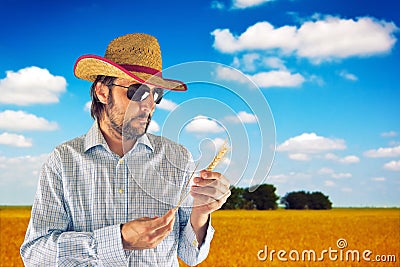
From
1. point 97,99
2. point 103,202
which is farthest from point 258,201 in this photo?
point 103,202

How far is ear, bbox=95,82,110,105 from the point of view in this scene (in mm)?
2573

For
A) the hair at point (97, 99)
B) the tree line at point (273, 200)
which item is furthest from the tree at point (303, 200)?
the hair at point (97, 99)

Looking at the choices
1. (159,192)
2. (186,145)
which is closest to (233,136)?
(186,145)

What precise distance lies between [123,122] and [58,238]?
0.49 m

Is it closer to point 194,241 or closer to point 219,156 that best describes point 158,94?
point 219,156

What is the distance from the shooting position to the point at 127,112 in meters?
2.29

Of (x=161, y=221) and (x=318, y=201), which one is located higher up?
(x=318, y=201)

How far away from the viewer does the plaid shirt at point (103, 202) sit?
7.59ft

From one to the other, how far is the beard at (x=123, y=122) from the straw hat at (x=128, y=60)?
0.46 ft

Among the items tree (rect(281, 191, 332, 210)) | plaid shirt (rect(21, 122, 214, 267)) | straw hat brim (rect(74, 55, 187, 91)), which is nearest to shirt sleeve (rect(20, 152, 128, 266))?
plaid shirt (rect(21, 122, 214, 267))

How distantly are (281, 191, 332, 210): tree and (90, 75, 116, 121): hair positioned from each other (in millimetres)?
11377

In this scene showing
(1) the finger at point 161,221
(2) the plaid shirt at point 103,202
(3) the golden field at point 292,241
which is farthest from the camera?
(3) the golden field at point 292,241

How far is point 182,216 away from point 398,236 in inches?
295

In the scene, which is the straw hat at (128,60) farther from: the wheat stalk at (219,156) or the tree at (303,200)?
the tree at (303,200)
